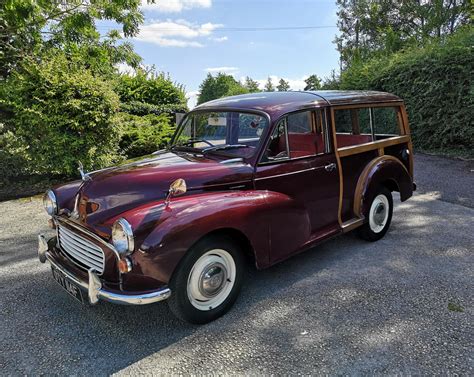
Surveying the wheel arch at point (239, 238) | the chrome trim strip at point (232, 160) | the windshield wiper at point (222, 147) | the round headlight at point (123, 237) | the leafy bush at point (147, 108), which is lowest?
the wheel arch at point (239, 238)

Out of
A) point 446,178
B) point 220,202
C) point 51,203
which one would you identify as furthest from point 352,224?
point 446,178

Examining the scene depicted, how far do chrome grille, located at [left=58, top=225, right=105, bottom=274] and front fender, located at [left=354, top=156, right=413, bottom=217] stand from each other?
107 inches

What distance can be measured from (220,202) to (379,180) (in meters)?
2.25

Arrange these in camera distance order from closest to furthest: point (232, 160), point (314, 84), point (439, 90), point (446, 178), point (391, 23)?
point (232, 160)
point (446, 178)
point (439, 90)
point (314, 84)
point (391, 23)

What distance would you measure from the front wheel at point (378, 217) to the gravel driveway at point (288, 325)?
292 mm

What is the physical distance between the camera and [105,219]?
258 centimetres

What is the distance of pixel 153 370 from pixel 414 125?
1020 cm

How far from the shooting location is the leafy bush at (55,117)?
6625 mm

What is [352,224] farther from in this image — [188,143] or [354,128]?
[188,143]

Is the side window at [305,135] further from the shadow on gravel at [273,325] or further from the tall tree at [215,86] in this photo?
the tall tree at [215,86]

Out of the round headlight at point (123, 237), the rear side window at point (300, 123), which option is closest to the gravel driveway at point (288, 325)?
the round headlight at point (123, 237)

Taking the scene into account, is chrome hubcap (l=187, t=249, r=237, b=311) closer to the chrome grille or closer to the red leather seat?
the chrome grille

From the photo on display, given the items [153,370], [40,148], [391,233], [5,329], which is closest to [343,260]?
[391,233]

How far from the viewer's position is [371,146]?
4113mm
